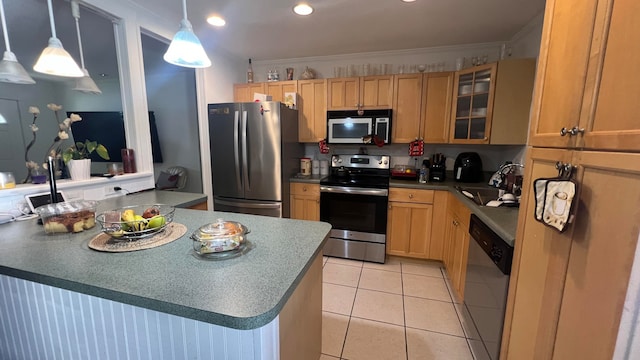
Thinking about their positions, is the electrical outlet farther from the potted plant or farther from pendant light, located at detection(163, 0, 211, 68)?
pendant light, located at detection(163, 0, 211, 68)

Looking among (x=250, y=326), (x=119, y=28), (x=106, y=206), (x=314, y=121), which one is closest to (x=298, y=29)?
(x=314, y=121)

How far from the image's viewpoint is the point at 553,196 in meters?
0.88

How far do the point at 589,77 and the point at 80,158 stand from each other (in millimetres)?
2838

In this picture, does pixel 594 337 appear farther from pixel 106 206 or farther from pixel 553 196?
pixel 106 206

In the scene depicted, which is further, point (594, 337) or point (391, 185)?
point (391, 185)

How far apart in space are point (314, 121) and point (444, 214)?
5.99ft

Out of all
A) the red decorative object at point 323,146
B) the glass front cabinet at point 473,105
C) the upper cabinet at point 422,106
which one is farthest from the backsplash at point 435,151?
the glass front cabinet at point 473,105

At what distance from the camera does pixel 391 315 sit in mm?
2018

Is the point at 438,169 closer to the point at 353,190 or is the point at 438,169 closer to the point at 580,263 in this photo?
the point at 353,190

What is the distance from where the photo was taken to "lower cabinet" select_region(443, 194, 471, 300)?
202cm

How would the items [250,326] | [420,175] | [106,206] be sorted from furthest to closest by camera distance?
[420,175]
[106,206]
[250,326]

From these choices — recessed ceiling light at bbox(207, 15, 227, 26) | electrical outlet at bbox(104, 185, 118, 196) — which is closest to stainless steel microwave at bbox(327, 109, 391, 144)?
recessed ceiling light at bbox(207, 15, 227, 26)

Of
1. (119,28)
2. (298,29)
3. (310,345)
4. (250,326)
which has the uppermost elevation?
(298,29)

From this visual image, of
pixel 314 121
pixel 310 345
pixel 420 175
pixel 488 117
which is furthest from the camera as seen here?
pixel 314 121
